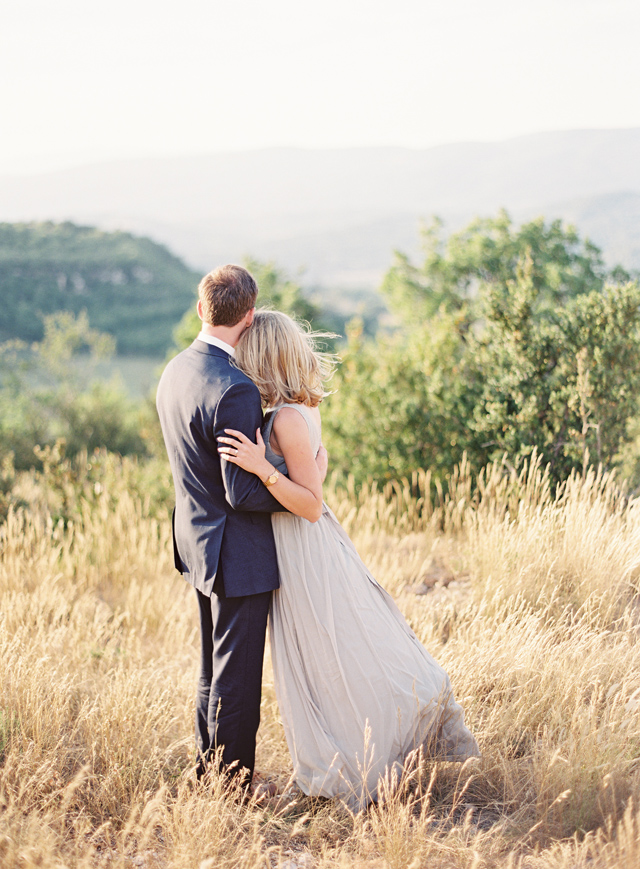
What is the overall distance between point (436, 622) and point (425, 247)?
43.8ft

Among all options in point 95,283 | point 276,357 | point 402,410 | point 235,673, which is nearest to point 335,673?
point 235,673

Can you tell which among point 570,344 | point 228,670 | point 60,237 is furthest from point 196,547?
point 60,237

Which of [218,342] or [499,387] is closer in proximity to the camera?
[218,342]

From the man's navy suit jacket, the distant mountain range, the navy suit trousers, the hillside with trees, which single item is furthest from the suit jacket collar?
the hillside with trees

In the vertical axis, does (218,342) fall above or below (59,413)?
above

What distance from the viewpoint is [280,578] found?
2312 millimetres

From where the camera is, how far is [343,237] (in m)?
80.0

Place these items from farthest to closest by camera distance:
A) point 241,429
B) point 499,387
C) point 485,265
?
1. point 485,265
2. point 499,387
3. point 241,429

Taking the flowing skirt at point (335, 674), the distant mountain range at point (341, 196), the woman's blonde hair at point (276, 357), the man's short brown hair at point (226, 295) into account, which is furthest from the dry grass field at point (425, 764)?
the distant mountain range at point (341, 196)

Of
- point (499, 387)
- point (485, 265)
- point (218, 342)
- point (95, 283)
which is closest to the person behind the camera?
point (218, 342)

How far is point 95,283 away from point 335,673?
2917 inches

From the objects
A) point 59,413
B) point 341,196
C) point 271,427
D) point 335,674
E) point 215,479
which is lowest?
point 59,413

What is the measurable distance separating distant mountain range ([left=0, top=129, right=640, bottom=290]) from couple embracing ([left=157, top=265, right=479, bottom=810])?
1387cm

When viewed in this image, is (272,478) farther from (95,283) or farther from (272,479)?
(95,283)
